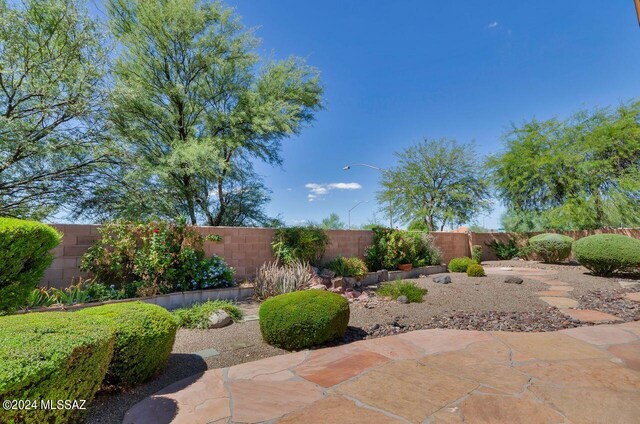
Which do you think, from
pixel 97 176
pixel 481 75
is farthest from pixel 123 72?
pixel 481 75

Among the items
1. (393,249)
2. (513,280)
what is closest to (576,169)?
(513,280)

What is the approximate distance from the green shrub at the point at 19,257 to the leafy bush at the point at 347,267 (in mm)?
6090

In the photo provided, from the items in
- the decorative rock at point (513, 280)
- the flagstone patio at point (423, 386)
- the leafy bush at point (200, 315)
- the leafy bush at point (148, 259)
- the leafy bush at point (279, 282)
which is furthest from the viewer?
the decorative rock at point (513, 280)

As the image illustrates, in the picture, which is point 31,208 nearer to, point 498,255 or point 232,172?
point 232,172

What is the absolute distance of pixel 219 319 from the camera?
177 inches

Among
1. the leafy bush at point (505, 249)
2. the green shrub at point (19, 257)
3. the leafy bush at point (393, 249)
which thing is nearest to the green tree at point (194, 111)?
the leafy bush at point (393, 249)

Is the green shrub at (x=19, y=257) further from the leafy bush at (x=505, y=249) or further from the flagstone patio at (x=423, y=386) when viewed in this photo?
the leafy bush at (x=505, y=249)

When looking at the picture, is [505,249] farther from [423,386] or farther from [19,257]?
[19,257]

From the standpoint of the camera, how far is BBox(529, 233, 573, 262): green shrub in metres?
13.5

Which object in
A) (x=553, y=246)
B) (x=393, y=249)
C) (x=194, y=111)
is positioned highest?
(x=194, y=111)

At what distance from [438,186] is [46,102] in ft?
69.4

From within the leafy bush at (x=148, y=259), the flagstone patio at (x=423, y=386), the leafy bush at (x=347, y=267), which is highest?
the leafy bush at (x=148, y=259)

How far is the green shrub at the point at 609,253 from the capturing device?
859cm

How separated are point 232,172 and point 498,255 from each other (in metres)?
14.8
